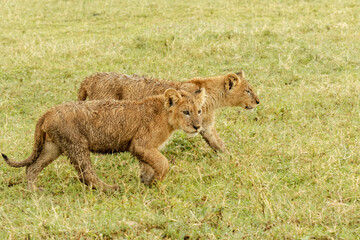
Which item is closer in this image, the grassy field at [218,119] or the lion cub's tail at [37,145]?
the grassy field at [218,119]

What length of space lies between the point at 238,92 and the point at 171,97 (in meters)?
1.69

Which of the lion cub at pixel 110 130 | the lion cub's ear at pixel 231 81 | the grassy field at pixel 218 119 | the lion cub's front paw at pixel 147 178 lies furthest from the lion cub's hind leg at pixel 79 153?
the lion cub's ear at pixel 231 81

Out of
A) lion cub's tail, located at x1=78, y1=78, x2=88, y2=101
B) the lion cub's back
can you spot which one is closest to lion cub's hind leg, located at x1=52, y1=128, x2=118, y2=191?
the lion cub's back

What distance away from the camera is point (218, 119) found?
787 cm

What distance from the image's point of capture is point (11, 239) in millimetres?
4199

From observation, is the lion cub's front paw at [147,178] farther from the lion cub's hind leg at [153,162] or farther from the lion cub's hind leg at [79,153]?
the lion cub's hind leg at [79,153]

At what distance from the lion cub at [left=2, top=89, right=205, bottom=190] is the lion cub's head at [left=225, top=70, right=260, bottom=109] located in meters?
1.28

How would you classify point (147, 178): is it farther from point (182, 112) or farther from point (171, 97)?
point (171, 97)

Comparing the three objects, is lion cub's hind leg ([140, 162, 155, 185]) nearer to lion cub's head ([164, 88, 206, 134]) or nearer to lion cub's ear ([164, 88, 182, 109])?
lion cub's head ([164, 88, 206, 134])

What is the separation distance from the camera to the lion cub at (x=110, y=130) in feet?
17.8

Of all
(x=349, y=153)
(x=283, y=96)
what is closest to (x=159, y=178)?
(x=349, y=153)

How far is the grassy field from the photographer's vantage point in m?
4.48

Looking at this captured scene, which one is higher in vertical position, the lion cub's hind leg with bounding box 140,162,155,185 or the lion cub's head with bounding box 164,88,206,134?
the lion cub's head with bounding box 164,88,206,134

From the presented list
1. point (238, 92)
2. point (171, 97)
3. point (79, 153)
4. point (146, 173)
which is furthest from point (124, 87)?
point (79, 153)
